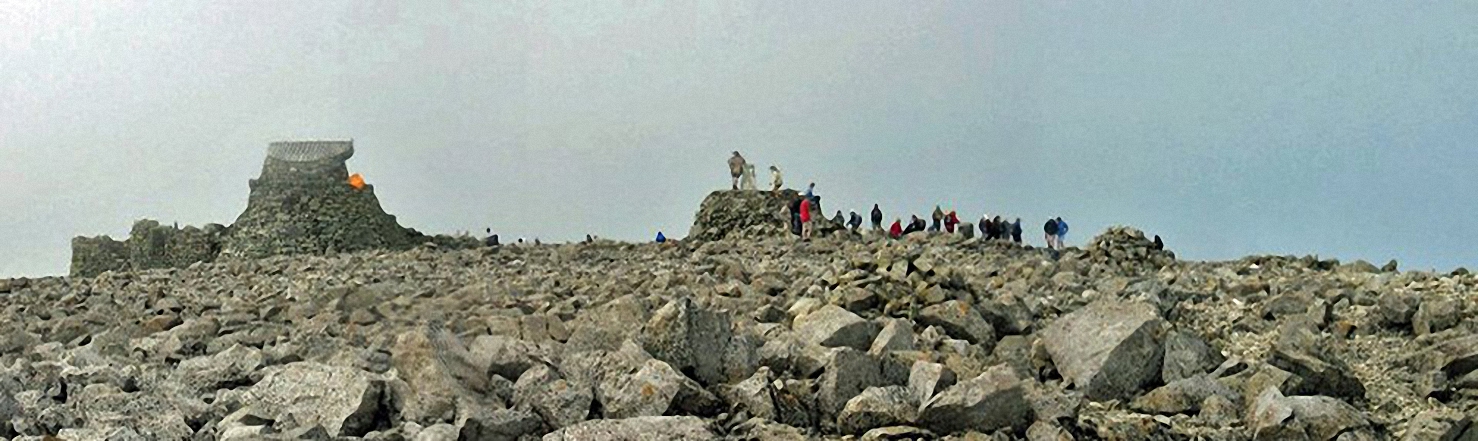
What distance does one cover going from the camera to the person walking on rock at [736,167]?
31.1 metres

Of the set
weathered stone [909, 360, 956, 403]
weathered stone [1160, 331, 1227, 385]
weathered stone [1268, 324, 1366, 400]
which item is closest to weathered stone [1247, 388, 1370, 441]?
weathered stone [1268, 324, 1366, 400]

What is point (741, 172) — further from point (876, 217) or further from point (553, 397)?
point (553, 397)

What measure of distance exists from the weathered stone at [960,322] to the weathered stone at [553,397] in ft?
10.7

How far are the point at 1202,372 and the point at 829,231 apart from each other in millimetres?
19447

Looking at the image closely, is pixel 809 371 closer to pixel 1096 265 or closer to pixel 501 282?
pixel 501 282

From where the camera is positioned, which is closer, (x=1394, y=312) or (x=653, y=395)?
(x=653, y=395)

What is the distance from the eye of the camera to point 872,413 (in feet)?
21.6

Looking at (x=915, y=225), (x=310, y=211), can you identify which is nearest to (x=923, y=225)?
(x=915, y=225)

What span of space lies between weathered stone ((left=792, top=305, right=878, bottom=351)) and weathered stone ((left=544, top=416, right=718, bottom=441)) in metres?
1.91

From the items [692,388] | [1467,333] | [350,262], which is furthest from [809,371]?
[350,262]

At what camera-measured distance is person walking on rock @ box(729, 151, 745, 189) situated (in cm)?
3112

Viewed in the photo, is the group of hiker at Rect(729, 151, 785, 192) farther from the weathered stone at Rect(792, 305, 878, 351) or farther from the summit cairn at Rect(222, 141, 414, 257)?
the weathered stone at Rect(792, 305, 878, 351)

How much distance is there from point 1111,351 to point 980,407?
5.77 ft

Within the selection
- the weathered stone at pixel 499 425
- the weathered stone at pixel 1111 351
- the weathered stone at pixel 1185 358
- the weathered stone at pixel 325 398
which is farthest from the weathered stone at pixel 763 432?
the weathered stone at pixel 1185 358
